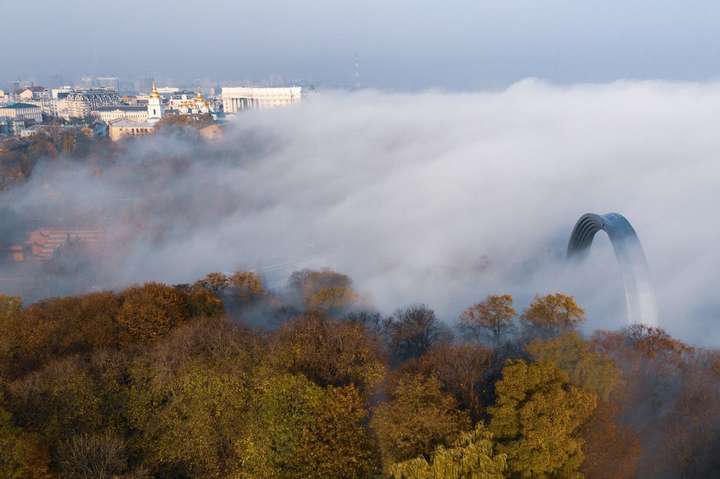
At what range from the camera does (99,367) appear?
15273 mm

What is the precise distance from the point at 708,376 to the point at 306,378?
32.6 feet

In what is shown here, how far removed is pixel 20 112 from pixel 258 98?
137 feet

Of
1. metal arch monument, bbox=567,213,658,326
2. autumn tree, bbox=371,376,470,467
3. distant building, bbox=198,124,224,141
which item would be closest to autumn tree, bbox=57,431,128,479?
autumn tree, bbox=371,376,470,467

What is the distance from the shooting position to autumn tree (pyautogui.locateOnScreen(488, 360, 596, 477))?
1189 centimetres

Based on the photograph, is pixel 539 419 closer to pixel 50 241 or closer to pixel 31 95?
pixel 50 241

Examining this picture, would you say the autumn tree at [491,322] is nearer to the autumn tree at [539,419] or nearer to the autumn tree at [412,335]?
the autumn tree at [412,335]

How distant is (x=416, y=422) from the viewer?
40.8ft

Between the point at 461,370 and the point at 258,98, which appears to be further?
the point at 258,98

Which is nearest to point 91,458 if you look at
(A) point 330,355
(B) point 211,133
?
(A) point 330,355

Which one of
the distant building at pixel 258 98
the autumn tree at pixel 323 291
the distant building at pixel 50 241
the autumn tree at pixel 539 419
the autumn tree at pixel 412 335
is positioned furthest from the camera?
the distant building at pixel 258 98

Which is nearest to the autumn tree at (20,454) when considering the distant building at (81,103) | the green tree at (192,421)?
the green tree at (192,421)

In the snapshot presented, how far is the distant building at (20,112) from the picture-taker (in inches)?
4325

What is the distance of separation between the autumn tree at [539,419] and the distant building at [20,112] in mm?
114476

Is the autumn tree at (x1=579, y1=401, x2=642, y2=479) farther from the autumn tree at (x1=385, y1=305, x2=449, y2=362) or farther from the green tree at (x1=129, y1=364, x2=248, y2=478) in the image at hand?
the green tree at (x1=129, y1=364, x2=248, y2=478)
